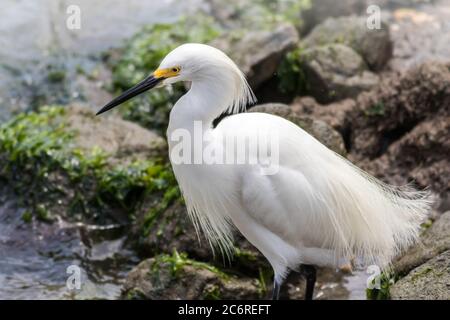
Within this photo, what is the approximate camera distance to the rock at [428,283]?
3992mm

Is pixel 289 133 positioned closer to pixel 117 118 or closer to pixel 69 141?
pixel 69 141

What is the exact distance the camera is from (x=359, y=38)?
752cm

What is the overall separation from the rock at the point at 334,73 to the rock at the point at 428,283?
291 centimetres

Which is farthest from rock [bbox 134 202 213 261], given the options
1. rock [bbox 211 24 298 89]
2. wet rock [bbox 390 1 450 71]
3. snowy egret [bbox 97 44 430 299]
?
wet rock [bbox 390 1 450 71]

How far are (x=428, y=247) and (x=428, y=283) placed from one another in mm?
496

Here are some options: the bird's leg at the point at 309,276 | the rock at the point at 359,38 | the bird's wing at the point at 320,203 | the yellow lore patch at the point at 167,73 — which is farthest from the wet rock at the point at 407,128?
the yellow lore patch at the point at 167,73

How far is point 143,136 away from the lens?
22.4 ft

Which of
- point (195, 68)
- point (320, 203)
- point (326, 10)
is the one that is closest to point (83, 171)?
point (195, 68)

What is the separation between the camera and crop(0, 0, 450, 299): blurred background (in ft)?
17.6

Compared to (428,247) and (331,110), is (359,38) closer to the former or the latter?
(331,110)

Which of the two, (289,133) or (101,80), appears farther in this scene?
(101,80)

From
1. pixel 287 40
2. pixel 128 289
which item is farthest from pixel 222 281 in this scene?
pixel 287 40

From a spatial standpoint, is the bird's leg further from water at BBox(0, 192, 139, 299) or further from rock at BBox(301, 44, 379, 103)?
rock at BBox(301, 44, 379, 103)
